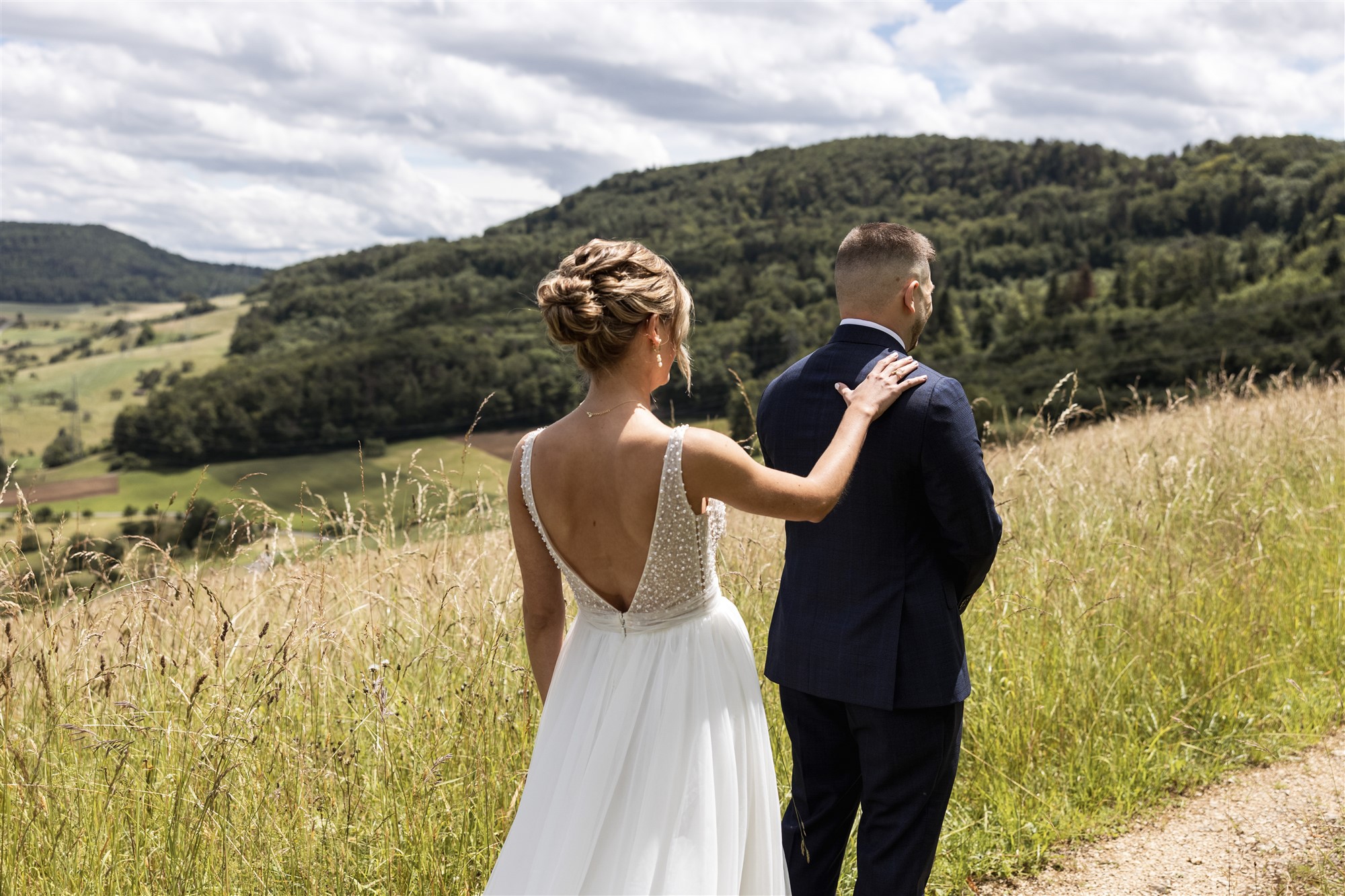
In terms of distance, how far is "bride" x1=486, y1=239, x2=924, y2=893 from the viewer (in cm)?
219

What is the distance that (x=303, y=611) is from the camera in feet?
12.5

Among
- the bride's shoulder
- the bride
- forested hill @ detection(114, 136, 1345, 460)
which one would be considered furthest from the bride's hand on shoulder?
forested hill @ detection(114, 136, 1345, 460)

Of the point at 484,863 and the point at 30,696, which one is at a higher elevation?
the point at 30,696

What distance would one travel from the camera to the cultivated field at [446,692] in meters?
2.97

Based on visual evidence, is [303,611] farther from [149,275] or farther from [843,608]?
[149,275]

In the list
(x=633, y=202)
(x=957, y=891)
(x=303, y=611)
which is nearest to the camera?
(x=957, y=891)

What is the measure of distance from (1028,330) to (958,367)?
22.2 ft

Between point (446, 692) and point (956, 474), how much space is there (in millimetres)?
2264

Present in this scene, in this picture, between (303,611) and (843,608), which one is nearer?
(843,608)

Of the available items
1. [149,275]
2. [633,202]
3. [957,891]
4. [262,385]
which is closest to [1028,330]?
[262,385]

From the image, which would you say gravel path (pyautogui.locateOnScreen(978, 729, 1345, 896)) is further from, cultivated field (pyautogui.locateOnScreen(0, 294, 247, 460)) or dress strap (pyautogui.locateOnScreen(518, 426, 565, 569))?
cultivated field (pyautogui.locateOnScreen(0, 294, 247, 460))

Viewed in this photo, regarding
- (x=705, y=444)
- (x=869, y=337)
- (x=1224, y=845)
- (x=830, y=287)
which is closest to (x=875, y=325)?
(x=869, y=337)

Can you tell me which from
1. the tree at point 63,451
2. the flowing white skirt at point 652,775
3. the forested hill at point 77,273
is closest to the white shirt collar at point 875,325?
the flowing white skirt at point 652,775

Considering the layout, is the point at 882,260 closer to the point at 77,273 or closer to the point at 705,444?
the point at 705,444
